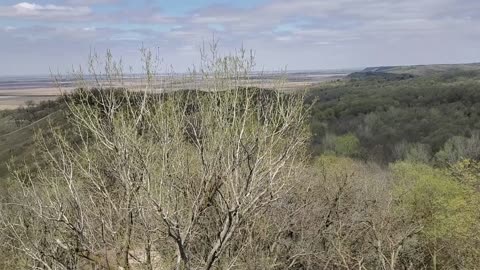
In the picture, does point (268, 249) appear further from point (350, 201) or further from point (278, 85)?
point (350, 201)

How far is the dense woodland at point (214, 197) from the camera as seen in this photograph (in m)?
11.3

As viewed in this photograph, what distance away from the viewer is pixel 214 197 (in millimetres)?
13266

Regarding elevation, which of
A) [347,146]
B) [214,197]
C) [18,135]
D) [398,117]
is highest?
[214,197]

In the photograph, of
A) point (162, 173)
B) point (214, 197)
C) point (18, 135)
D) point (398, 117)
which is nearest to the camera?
point (162, 173)

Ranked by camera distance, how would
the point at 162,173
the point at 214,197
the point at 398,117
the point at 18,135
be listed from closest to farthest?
the point at 162,173, the point at 214,197, the point at 398,117, the point at 18,135

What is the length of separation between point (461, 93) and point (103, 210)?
87.3 meters

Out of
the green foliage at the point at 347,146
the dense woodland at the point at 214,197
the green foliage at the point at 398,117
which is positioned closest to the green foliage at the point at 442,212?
the dense woodland at the point at 214,197

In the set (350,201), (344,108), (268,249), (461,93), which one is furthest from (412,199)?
(461,93)

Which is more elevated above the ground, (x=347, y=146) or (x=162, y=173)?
(x=162, y=173)

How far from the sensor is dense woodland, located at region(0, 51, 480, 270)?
11321mm

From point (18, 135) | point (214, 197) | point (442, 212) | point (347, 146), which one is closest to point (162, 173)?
point (214, 197)

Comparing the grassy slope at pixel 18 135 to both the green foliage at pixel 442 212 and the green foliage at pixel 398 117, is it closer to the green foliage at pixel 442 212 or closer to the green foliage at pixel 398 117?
the green foliage at pixel 398 117

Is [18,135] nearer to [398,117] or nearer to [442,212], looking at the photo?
[398,117]

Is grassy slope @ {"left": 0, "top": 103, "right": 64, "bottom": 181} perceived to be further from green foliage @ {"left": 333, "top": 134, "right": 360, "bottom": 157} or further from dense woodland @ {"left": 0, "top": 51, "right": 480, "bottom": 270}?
dense woodland @ {"left": 0, "top": 51, "right": 480, "bottom": 270}
